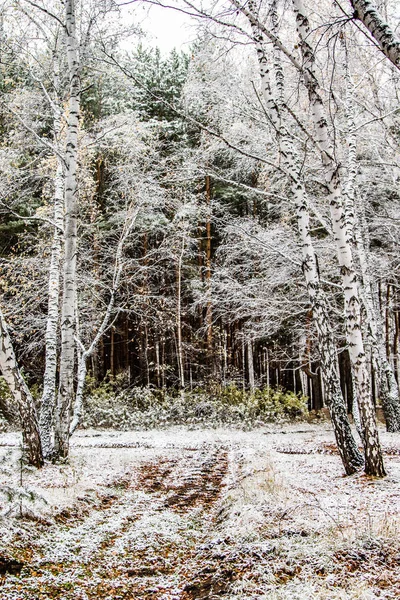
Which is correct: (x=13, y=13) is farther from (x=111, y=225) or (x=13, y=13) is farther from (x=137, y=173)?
(x=111, y=225)

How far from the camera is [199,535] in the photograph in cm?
413

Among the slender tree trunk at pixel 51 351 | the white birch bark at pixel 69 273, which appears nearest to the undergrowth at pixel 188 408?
the slender tree trunk at pixel 51 351

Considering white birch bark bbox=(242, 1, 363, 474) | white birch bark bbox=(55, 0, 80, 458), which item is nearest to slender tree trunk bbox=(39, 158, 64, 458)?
white birch bark bbox=(55, 0, 80, 458)

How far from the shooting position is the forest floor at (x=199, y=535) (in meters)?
2.94

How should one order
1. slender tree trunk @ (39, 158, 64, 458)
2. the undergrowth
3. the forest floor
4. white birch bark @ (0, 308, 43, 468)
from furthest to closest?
the undergrowth, slender tree trunk @ (39, 158, 64, 458), white birch bark @ (0, 308, 43, 468), the forest floor

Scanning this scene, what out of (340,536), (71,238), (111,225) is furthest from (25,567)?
(111,225)

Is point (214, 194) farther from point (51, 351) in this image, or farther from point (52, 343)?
point (51, 351)

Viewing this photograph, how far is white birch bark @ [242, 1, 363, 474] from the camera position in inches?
246

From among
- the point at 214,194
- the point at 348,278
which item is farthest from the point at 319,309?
the point at 214,194

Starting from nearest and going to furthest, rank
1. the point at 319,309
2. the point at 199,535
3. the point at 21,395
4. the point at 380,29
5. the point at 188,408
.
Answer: the point at 380,29 < the point at 199,535 < the point at 21,395 < the point at 319,309 < the point at 188,408

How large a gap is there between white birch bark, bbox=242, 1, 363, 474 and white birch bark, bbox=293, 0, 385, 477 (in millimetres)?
341

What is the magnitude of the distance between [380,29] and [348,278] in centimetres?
364

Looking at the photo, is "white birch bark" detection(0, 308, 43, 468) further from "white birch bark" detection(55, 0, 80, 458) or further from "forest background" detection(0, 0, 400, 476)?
"white birch bark" detection(55, 0, 80, 458)

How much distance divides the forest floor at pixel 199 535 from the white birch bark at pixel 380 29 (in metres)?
3.22
